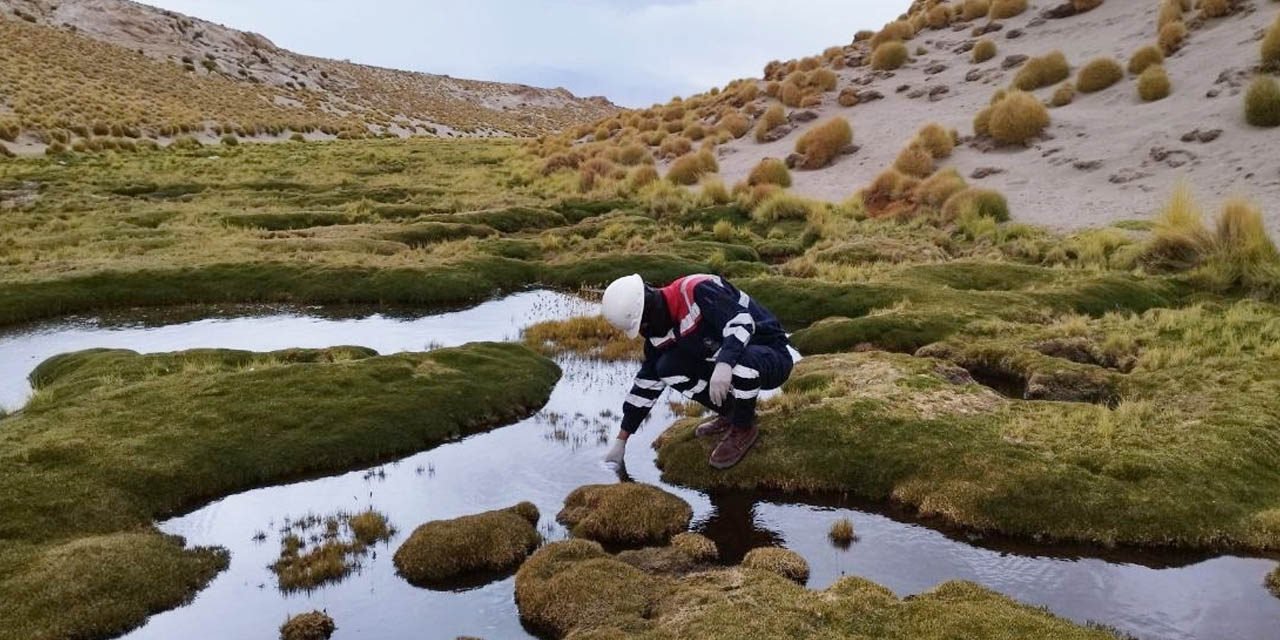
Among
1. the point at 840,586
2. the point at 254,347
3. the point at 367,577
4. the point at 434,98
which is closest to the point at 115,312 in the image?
the point at 254,347

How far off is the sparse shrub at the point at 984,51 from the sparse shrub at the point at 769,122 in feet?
31.7

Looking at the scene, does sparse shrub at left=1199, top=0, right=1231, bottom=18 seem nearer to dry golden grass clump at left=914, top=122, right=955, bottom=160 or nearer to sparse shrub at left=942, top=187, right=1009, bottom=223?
dry golden grass clump at left=914, top=122, right=955, bottom=160

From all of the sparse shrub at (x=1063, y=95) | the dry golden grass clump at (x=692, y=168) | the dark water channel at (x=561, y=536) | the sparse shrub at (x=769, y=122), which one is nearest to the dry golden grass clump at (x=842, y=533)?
the dark water channel at (x=561, y=536)

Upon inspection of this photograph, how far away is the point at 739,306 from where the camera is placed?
10.5 metres

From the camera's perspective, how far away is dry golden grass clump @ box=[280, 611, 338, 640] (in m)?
7.85

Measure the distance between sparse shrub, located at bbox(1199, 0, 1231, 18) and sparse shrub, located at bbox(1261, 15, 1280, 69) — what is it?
26.4 ft

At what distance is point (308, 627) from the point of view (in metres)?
7.90

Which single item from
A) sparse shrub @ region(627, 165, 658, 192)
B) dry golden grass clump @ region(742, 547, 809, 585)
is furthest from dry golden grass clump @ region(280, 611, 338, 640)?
sparse shrub @ region(627, 165, 658, 192)

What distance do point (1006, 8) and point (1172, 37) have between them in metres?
15.0

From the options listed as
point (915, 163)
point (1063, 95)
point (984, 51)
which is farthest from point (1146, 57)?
point (984, 51)

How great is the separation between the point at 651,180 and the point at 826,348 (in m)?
23.7

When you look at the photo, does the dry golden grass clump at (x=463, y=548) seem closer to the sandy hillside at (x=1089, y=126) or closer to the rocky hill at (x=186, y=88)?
the sandy hillside at (x=1089, y=126)

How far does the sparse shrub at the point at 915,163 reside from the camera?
3378cm

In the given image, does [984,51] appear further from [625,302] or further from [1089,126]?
[625,302]
